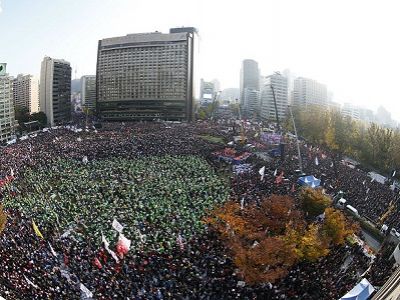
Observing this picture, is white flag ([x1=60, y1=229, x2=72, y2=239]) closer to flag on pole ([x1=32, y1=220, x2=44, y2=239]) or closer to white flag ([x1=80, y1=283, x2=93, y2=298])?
flag on pole ([x1=32, y1=220, x2=44, y2=239])

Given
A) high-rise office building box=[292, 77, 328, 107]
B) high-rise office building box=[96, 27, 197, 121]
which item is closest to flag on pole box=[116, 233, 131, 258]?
high-rise office building box=[96, 27, 197, 121]

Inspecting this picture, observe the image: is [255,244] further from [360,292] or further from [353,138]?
[353,138]

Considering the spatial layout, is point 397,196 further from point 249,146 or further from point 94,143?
point 94,143

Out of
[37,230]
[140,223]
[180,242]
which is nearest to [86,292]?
[180,242]

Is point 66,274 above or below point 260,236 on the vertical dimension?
below

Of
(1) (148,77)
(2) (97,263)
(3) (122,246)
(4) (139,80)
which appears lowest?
(2) (97,263)

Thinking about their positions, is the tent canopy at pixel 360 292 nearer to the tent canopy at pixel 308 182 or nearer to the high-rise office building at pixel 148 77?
the tent canopy at pixel 308 182
